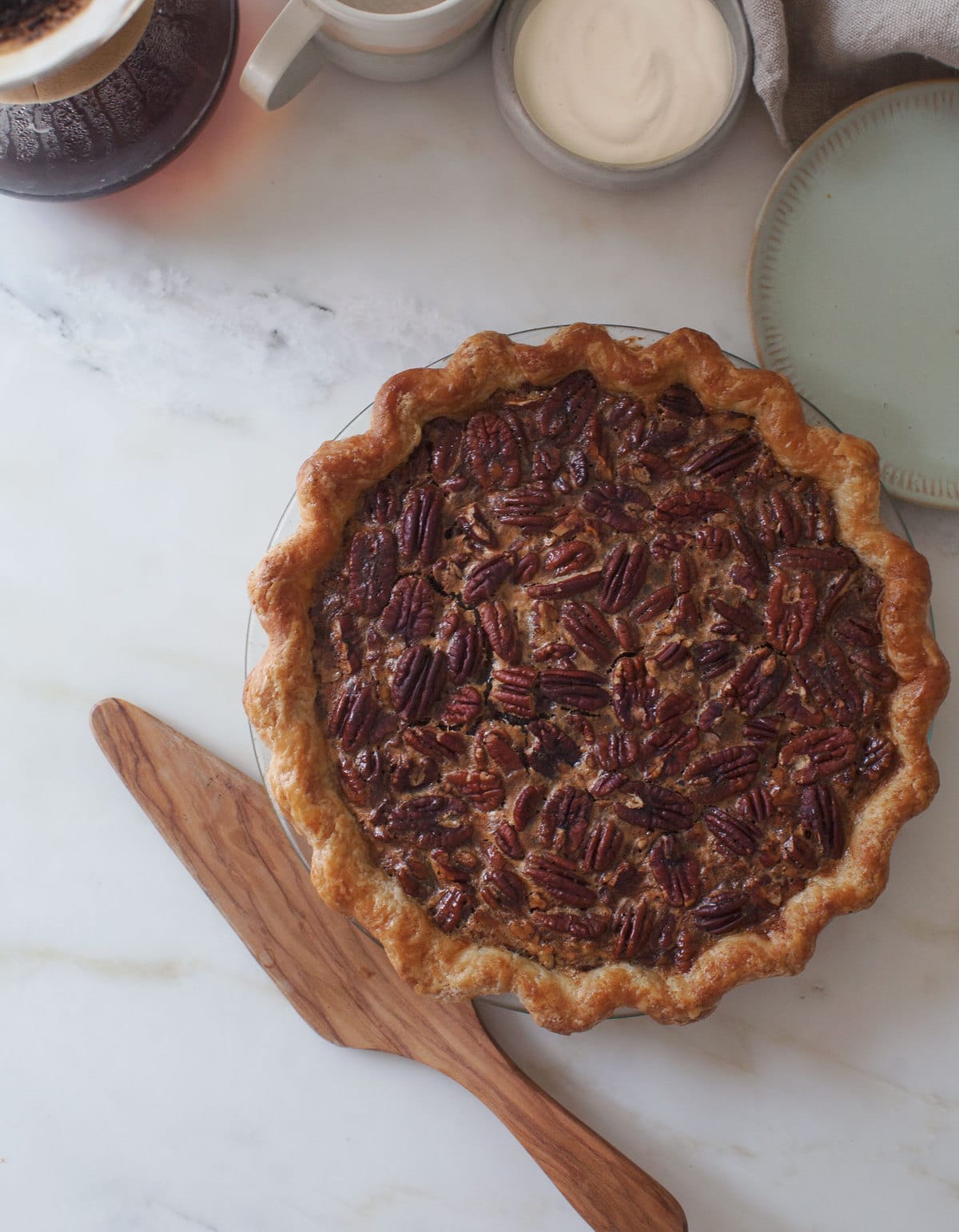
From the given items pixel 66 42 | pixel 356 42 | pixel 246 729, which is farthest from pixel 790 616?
pixel 66 42

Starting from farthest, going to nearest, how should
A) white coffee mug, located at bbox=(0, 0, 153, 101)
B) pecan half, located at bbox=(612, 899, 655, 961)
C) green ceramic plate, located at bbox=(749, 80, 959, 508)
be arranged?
1. green ceramic plate, located at bbox=(749, 80, 959, 508)
2. pecan half, located at bbox=(612, 899, 655, 961)
3. white coffee mug, located at bbox=(0, 0, 153, 101)

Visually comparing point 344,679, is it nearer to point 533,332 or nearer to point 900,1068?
point 533,332

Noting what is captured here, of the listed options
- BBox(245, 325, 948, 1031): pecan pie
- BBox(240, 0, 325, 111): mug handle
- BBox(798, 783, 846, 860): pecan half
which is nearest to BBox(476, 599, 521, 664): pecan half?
BBox(245, 325, 948, 1031): pecan pie

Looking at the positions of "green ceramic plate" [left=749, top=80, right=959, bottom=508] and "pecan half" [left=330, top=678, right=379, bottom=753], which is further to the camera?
"green ceramic plate" [left=749, top=80, right=959, bottom=508]

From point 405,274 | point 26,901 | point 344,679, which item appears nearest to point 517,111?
point 405,274

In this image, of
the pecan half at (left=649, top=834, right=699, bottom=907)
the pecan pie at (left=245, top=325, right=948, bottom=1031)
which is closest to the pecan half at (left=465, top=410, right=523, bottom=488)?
the pecan pie at (left=245, top=325, right=948, bottom=1031)

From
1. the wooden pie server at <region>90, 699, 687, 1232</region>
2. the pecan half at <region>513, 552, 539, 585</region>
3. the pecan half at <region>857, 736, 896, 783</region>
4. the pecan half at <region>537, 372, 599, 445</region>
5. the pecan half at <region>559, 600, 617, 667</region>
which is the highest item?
the pecan half at <region>537, 372, 599, 445</region>

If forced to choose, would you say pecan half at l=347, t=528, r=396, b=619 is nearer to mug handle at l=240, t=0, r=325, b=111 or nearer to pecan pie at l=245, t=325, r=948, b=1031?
pecan pie at l=245, t=325, r=948, b=1031

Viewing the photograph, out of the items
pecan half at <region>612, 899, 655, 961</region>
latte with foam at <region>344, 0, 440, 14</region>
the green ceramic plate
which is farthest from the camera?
the green ceramic plate

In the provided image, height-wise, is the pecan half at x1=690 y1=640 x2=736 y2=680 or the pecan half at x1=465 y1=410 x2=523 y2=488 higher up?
the pecan half at x1=465 y1=410 x2=523 y2=488
